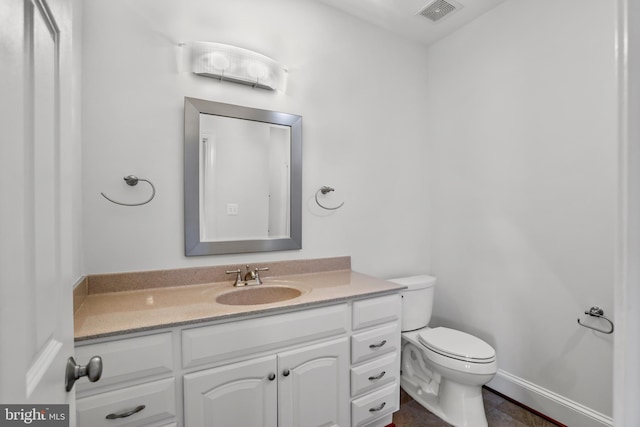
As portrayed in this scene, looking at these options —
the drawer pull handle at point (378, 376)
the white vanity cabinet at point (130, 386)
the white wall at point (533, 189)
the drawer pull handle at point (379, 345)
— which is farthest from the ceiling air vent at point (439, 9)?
the white vanity cabinet at point (130, 386)

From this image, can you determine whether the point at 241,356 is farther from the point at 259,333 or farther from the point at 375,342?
the point at 375,342

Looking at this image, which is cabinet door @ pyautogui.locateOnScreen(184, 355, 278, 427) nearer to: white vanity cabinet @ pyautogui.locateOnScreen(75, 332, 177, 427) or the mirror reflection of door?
white vanity cabinet @ pyautogui.locateOnScreen(75, 332, 177, 427)

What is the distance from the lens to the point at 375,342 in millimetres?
1604

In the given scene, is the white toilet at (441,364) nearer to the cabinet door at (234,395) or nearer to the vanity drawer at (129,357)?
the cabinet door at (234,395)

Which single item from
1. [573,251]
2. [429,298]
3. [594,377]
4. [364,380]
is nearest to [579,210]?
[573,251]

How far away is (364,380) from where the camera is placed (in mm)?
1573

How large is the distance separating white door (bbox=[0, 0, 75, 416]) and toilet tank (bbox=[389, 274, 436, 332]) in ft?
6.20

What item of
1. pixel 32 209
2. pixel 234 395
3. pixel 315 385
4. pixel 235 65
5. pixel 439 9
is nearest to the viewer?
pixel 32 209

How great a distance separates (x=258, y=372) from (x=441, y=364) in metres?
1.13

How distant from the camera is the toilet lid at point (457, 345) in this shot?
67.1 inches

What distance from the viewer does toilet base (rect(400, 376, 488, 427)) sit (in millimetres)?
1731

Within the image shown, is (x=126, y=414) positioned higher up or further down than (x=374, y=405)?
higher up

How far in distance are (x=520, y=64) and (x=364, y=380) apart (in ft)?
7.19

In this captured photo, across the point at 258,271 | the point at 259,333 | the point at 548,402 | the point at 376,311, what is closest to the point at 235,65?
the point at 258,271
